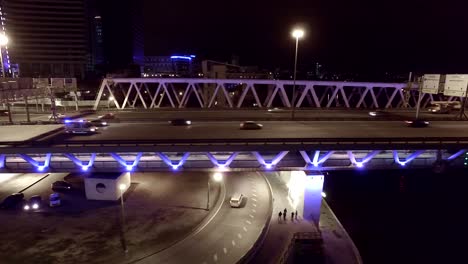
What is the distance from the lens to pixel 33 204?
100 feet

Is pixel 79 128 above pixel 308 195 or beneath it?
above

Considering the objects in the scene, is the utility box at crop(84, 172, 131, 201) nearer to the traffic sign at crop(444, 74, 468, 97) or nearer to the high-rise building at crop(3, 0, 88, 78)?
the traffic sign at crop(444, 74, 468, 97)

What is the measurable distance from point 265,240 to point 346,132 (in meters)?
14.0

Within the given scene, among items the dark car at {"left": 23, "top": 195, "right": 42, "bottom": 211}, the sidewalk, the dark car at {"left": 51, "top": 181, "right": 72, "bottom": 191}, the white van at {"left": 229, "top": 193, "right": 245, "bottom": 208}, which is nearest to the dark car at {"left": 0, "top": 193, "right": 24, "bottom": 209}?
the dark car at {"left": 23, "top": 195, "right": 42, "bottom": 211}

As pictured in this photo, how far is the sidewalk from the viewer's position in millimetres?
25078

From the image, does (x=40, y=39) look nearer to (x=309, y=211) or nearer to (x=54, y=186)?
(x=54, y=186)

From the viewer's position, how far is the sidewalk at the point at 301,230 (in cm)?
2508

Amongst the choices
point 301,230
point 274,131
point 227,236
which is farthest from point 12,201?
point 301,230

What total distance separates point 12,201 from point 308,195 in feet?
99.5

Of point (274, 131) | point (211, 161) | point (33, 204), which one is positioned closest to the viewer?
point (211, 161)

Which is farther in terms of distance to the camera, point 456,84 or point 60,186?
point 456,84

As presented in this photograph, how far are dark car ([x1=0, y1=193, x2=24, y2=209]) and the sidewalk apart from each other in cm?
2545

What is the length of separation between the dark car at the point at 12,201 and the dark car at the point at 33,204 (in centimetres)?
147

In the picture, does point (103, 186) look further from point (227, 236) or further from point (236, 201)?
point (227, 236)
